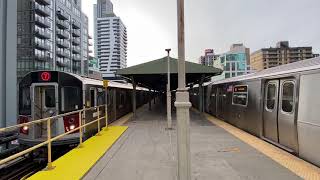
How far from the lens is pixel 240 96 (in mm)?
13523

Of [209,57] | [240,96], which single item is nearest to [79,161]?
[240,96]

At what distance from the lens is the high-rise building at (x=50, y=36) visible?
64.4 metres

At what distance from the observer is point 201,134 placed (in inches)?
484

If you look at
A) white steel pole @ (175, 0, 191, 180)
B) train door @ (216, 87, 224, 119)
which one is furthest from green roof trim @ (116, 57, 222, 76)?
white steel pole @ (175, 0, 191, 180)

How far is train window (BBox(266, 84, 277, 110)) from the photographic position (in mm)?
9758

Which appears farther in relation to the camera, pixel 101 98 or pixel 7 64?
pixel 101 98

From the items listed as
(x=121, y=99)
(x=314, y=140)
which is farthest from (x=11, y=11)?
(x=314, y=140)

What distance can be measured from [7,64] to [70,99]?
4.22 meters

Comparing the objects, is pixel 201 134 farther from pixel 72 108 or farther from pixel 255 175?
pixel 255 175

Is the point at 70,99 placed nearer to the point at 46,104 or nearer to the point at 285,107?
the point at 46,104

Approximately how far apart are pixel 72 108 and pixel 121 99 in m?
9.69

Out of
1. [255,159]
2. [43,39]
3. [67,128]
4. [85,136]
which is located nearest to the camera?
[255,159]

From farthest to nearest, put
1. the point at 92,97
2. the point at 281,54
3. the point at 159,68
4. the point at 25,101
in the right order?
the point at 281,54
the point at 159,68
the point at 92,97
the point at 25,101

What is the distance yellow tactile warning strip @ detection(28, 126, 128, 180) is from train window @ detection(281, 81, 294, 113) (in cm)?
492
